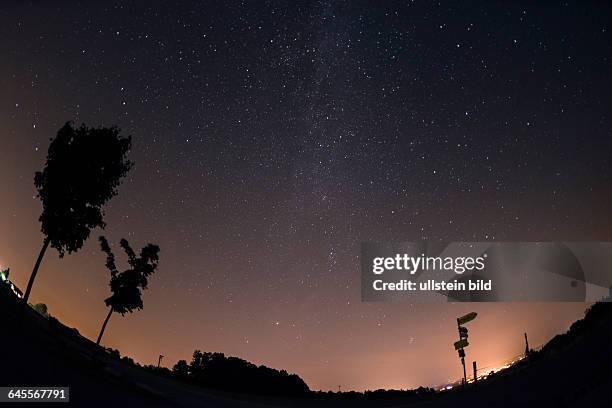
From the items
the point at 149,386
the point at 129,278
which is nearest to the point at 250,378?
the point at 129,278

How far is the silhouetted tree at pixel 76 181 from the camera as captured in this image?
2270cm

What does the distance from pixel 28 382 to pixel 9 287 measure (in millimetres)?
21647

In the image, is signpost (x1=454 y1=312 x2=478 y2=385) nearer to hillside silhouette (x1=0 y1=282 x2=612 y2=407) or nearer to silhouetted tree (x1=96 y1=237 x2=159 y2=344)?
hillside silhouette (x1=0 y1=282 x2=612 y2=407)

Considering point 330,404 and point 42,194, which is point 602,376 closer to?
point 330,404

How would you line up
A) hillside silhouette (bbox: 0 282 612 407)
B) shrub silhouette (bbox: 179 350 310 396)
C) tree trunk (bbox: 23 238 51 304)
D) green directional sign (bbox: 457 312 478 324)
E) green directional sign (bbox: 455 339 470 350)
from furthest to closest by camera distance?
shrub silhouette (bbox: 179 350 310 396)
green directional sign (bbox: 457 312 478 324)
green directional sign (bbox: 455 339 470 350)
tree trunk (bbox: 23 238 51 304)
hillside silhouette (bbox: 0 282 612 407)

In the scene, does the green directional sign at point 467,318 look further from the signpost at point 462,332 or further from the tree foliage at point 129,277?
the tree foliage at point 129,277

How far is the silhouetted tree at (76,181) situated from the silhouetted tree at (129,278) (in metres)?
9.97

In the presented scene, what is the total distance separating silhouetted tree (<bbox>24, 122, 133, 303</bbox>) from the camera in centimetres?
2270

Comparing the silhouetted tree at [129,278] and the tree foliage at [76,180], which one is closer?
the tree foliage at [76,180]

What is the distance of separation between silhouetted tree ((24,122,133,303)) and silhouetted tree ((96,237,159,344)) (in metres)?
9.97

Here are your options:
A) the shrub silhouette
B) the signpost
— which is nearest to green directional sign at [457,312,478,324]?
the signpost

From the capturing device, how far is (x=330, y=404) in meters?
27.1

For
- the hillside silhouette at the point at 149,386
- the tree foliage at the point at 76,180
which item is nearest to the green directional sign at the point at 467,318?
the hillside silhouette at the point at 149,386

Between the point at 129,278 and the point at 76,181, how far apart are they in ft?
41.4
